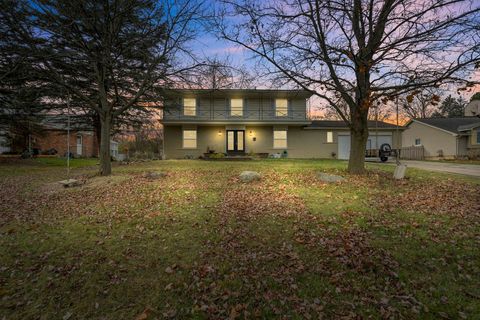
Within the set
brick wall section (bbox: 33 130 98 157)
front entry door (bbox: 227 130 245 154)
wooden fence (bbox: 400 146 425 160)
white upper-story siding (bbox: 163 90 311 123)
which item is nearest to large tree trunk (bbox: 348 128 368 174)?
white upper-story siding (bbox: 163 90 311 123)

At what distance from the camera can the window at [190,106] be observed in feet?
78.6

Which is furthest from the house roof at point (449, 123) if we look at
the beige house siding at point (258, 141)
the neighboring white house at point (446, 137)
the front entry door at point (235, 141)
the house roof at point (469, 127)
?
the front entry door at point (235, 141)

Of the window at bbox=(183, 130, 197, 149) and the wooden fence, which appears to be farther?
the wooden fence

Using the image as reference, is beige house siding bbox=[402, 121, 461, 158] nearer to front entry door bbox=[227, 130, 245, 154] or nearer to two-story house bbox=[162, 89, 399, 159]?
two-story house bbox=[162, 89, 399, 159]

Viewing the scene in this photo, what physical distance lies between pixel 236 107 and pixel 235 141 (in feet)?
10.00

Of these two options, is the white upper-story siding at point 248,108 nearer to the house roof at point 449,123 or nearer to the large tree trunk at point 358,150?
the large tree trunk at point 358,150

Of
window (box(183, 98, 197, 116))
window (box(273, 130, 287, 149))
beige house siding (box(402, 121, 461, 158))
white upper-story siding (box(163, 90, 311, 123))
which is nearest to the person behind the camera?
white upper-story siding (box(163, 90, 311, 123))

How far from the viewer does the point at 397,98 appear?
1012cm

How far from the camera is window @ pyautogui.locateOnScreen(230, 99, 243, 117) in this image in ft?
79.7

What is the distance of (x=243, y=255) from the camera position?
4832 mm

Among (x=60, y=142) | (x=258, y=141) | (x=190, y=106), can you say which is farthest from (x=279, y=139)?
(x=60, y=142)

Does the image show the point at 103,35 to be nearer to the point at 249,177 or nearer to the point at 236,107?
the point at 249,177

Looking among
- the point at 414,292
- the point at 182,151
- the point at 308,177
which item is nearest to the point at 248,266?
the point at 414,292

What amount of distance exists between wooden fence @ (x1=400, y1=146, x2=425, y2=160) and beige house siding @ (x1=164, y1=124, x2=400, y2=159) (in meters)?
11.4
